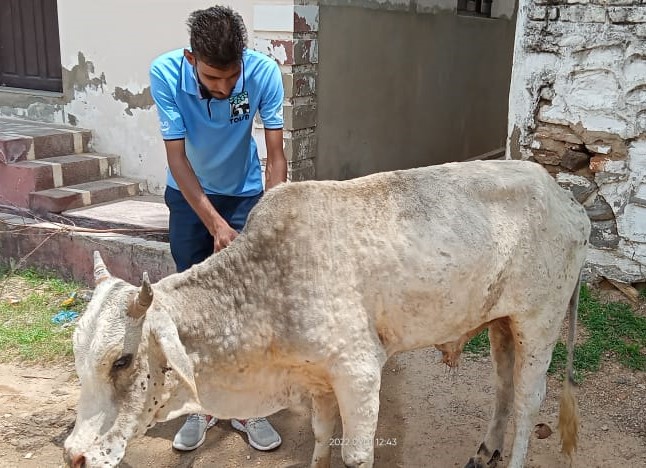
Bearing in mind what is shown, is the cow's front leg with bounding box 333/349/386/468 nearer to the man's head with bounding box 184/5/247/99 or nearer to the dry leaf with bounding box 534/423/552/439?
the man's head with bounding box 184/5/247/99

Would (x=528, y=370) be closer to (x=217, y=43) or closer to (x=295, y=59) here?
(x=217, y=43)

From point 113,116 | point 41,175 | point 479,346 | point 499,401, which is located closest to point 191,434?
point 499,401

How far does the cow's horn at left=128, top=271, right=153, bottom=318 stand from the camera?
2.01 meters

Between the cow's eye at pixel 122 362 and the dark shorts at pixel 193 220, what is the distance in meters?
1.23

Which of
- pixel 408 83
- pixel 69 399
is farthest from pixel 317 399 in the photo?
pixel 408 83

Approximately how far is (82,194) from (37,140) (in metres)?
0.65

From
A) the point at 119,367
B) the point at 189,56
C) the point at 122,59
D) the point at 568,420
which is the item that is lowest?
the point at 568,420

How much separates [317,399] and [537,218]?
1.14 meters

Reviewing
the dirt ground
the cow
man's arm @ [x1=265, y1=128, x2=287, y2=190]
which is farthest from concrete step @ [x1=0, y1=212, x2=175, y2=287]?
the cow

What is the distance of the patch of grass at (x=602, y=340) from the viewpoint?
3984 mm

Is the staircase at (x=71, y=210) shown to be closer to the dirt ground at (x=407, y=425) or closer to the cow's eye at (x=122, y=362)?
the dirt ground at (x=407, y=425)

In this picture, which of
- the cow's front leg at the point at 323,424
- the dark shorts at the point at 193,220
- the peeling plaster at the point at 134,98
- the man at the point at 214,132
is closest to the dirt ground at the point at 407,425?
the man at the point at 214,132
